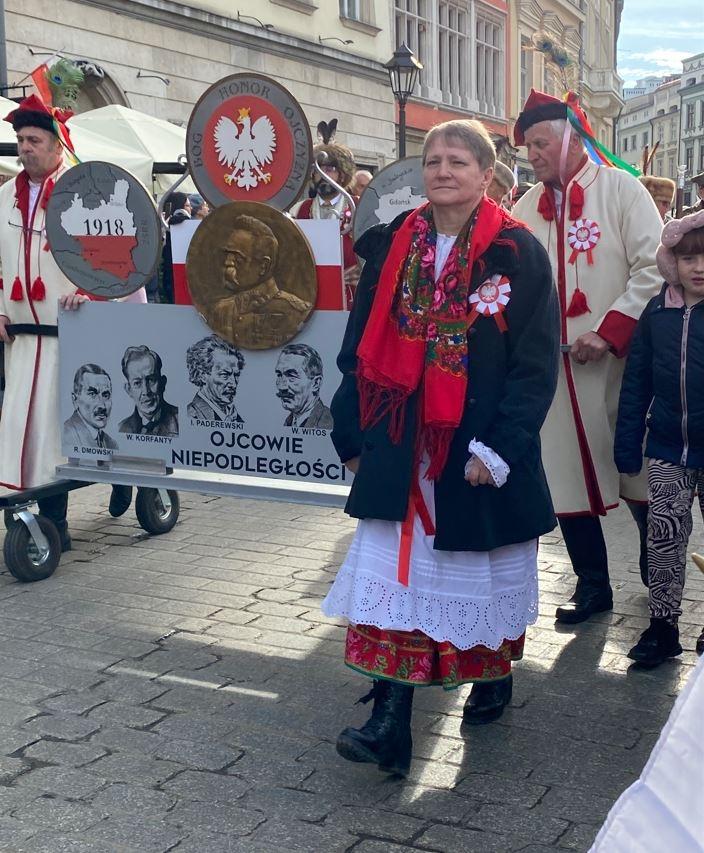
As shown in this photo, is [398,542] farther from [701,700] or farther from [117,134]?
[117,134]

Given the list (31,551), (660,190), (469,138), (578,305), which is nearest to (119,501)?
(31,551)

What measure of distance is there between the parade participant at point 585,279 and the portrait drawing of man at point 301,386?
2.85 ft

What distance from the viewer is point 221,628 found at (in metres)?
4.70

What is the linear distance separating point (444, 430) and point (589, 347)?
4.46 feet

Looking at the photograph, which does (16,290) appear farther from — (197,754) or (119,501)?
(197,754)

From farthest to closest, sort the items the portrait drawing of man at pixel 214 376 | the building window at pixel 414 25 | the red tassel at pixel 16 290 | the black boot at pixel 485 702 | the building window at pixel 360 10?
the building window at pixel 414 25 → the building window at pixel 360 10 → the red tassel at pixel 16 290 → the portrait drawing of man at pixel 214 376 → the black boot at pixel 485 702

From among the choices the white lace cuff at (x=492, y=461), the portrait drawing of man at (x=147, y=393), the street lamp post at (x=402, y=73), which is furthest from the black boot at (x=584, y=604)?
the street lamp post at (x=402, y=73)

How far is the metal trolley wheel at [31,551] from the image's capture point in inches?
207

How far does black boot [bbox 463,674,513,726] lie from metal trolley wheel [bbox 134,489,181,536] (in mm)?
2729

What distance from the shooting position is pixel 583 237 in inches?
180

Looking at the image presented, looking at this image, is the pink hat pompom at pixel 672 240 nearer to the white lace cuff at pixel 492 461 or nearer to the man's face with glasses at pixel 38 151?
the white lace cuff at pixel 492 461

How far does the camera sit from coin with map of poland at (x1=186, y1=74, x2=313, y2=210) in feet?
14.9

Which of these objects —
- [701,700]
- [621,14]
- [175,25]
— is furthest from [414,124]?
[621,14]

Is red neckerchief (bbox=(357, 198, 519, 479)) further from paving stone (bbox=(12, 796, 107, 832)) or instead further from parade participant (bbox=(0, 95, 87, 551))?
parade participant (bbox=(0, 95, 87, 551))
